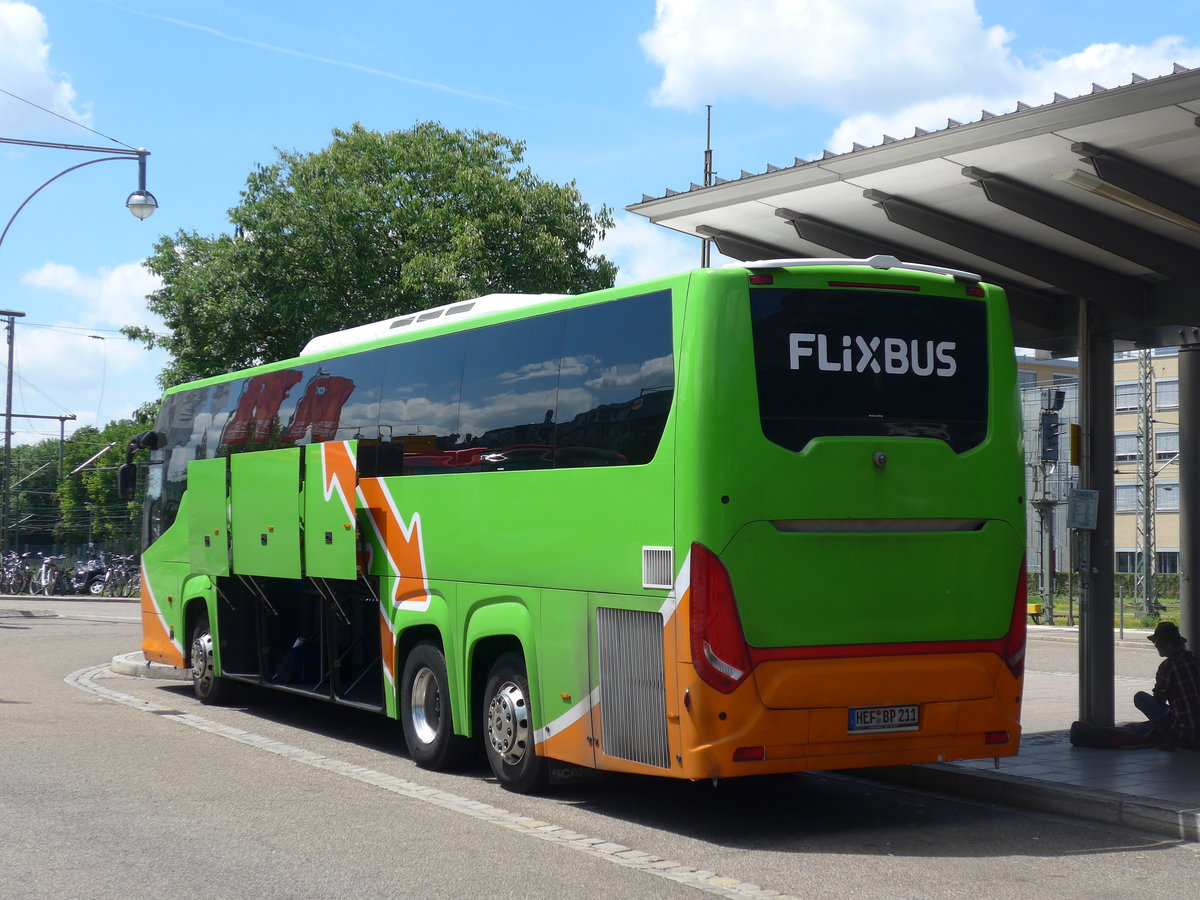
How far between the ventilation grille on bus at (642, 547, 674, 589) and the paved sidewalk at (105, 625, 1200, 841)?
120 inches

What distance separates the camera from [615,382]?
9.18 metres

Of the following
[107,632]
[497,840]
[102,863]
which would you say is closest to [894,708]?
[497,840]

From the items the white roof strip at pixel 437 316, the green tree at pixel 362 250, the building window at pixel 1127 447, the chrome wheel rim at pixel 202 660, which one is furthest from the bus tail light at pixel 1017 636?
the building window at pixel 1127 447

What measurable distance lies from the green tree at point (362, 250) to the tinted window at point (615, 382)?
63.0 feet

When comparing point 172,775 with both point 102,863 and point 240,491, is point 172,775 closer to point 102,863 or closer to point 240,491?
point 102,863

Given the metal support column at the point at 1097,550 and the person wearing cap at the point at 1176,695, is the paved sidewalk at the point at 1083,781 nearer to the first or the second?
the person wearing cap at the point at 1176,695

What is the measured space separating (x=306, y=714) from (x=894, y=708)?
27.6 feet

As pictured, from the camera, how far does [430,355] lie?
1173 cm

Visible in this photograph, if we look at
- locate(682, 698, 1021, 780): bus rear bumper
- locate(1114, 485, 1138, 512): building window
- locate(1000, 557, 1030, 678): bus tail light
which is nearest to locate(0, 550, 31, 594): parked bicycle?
locate(682, 698, 1021, 780): bus rear bumper

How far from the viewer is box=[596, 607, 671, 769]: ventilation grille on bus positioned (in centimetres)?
851

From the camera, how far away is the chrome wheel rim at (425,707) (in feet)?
37.2

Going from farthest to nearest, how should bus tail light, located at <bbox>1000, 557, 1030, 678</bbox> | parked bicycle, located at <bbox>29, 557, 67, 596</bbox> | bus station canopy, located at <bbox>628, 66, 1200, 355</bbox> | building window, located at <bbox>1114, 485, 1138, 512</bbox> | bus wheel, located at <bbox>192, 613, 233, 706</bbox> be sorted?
building window, located at <bbox>1114, 485, 1138, 512</bbox> → parked bicycle, located at <bbox>29, 557, 67, 596</bbox> → bus wheel, located at <bbox>192, 613, 233, 706</bbox> → bus station canopy, located at <bbox>628, 66, 1200, 355</bbox> → bus tail light, located at <bbox>1000, 557, 1030, 678</bbox>

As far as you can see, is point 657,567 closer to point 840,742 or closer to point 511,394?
point 840,742

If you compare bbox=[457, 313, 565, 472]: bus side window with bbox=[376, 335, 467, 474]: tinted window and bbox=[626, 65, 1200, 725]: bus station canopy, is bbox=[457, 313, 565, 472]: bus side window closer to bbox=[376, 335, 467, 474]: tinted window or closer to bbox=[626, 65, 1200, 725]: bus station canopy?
bbox=[376, 335, 467, 474]: tinted window
